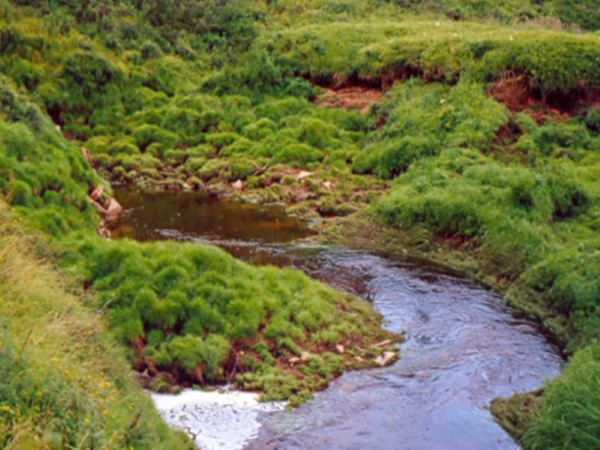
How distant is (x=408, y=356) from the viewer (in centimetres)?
1527

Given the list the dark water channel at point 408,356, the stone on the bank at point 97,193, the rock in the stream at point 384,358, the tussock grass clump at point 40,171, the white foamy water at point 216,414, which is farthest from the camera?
the stone on the bank at point 97,193

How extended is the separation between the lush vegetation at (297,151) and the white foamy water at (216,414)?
1.42 ft

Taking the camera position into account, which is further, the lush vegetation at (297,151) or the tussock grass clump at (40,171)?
the tussock grass clump at (40,171)

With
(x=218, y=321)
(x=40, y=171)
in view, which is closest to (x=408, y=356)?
(x=218, y=321)

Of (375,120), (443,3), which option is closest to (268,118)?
(375,120)

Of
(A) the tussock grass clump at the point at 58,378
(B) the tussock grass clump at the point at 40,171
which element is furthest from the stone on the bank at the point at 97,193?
(A) the tussock grass clump at the point at 58,378

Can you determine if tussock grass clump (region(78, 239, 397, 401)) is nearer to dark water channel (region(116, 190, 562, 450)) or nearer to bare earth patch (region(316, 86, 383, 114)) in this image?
dark water channel (region(116, 190, 562, 450))

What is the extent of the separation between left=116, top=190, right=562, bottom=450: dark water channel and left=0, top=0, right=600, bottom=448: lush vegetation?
736mm

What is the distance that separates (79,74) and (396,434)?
24595mm

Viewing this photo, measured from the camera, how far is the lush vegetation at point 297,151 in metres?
14.5

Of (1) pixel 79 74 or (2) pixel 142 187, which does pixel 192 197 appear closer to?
(2) pixel 142 187

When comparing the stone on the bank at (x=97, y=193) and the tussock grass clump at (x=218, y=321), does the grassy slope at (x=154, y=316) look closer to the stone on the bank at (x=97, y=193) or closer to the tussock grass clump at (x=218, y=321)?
the tussock grass clump at (x=218, y=321)

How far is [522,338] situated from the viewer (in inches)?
637

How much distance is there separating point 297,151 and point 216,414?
17.7m
